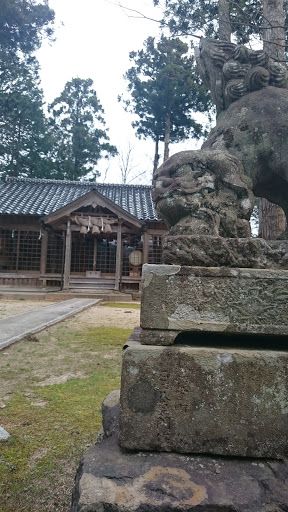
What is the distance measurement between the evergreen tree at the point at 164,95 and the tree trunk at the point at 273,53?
1555 cm

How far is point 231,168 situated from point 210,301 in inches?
31.0

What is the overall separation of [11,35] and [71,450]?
25850 mm

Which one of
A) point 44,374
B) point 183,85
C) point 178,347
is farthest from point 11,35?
point 178,347

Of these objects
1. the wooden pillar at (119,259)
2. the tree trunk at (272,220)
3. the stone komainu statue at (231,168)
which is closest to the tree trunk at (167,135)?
the wooden pillar at (119,259)

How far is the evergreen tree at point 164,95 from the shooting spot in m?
21.7

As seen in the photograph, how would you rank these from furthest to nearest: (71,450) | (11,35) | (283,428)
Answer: (11,35) < (71,450) < (283,428)

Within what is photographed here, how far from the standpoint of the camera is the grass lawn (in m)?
1.68

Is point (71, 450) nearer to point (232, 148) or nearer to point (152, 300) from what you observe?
point (152, 300)

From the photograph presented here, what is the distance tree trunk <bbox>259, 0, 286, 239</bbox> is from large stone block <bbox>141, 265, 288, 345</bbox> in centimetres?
409

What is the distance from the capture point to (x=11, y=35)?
2175 centimetres

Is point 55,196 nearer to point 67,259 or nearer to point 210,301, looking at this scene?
point 67,259

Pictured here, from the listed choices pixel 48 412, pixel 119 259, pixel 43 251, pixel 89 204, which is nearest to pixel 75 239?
pixel 43 251

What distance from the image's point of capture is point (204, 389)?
59.1 inches

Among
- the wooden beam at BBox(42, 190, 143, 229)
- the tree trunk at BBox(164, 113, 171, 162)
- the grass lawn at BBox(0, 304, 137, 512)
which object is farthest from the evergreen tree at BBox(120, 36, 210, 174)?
the grass lawn at BBox(0, 304, 137, 512)
